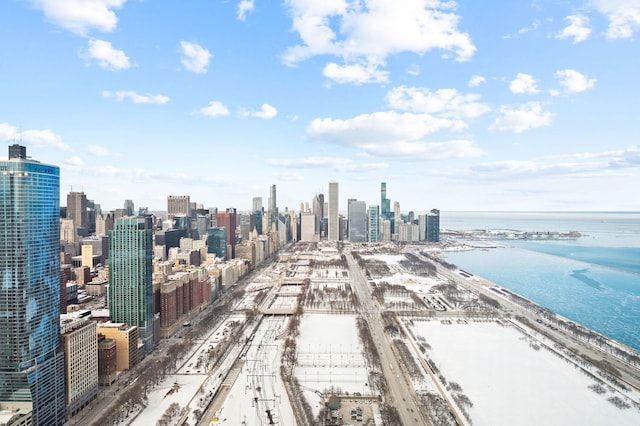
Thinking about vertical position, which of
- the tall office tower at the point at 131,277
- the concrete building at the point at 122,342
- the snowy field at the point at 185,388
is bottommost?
the snowy field at the point at 185,388

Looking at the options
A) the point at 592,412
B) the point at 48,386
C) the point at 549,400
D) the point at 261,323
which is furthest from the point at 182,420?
the point at 592,412

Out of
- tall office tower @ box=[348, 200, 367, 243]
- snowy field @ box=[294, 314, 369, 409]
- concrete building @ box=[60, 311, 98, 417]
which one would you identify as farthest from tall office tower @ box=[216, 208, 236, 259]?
concrete building @ box=[60, 311, 98, 417]

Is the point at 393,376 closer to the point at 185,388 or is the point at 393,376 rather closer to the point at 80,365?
the point at 185,388

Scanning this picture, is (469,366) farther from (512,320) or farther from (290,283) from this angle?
(290,283)

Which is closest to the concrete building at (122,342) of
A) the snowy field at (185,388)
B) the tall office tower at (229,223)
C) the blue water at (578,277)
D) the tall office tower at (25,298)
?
the snowy field at (185,388)

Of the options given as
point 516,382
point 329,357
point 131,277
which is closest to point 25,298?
point 131,277

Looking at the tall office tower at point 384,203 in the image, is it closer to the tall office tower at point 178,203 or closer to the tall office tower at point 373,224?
the tall office tower at point 373,224
